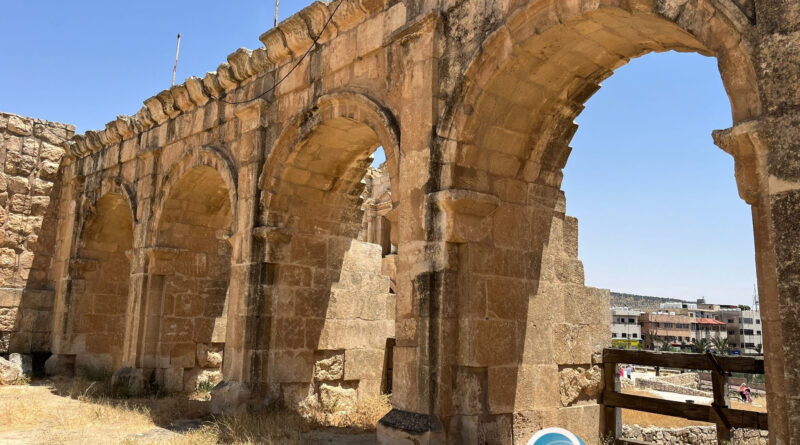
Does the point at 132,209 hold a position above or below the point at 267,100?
below

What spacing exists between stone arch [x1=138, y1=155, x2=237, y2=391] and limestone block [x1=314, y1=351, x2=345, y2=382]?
2777 millimetres

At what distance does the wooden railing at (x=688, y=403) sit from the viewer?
5320 mm

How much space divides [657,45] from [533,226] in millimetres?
1796

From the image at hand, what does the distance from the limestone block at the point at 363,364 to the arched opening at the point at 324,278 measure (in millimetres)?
12

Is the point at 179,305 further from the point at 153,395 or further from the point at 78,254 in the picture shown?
the point at 78,254

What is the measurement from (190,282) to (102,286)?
2.85m

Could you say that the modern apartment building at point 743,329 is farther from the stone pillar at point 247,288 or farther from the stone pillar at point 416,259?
the stone pillar at point 416,259

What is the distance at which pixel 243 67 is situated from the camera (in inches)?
302

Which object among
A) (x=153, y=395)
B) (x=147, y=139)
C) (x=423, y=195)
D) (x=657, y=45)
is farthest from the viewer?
(x=147, y=139)

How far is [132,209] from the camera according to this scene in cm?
964

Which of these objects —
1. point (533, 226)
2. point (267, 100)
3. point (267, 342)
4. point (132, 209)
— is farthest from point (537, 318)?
point (132, 209)

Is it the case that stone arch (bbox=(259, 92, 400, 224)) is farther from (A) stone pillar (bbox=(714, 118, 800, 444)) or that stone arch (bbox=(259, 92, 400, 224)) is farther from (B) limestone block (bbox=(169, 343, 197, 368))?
(B) limestone block (bbox=(169, 343, 197, 368))

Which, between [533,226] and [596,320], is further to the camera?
[596,320]

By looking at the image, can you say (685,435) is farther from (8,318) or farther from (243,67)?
(8,318)
